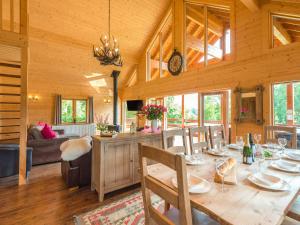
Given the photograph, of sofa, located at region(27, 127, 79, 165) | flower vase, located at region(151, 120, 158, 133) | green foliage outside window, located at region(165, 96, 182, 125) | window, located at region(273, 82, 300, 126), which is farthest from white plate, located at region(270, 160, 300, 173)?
green foliage outside window, located at region(165, 96, 182, 125)

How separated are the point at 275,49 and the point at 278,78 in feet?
1.98

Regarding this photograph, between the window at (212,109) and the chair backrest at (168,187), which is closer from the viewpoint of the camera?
the chair backrest at (168,187)

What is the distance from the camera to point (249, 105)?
12.4ft

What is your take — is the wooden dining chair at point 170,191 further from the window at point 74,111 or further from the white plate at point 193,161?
the window at point 74,111

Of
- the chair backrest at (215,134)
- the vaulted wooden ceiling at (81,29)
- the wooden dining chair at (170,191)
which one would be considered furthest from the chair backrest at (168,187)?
the vaulted wooden ceiling at (81,29)

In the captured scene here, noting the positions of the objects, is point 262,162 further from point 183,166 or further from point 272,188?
point 183,166

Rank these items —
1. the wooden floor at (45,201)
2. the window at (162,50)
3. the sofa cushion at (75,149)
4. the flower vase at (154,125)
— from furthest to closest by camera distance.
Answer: the window at (162,50) → the flower vase at (154,125) → the sofa cushion at (75,149) → the wooden floor at (45,201)

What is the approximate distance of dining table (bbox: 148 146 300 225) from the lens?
876 millimetres

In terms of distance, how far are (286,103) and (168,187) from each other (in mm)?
4127

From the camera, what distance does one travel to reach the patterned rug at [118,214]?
6.93 ft

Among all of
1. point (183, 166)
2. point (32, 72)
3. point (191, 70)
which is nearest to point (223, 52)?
point (191, 70)

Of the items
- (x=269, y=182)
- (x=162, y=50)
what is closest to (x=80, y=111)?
(x=162, y=50)

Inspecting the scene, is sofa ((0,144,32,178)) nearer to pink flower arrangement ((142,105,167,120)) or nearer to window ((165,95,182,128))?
pink flower arrangement ((142,105,167,120))

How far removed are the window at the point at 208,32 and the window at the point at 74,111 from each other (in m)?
5.78
